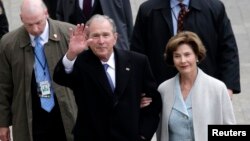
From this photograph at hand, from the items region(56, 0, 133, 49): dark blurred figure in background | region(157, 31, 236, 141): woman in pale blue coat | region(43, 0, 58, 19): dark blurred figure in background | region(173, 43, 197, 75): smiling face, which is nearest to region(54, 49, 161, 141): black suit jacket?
region(157, 31, 236, 141): woman in pale blue coat

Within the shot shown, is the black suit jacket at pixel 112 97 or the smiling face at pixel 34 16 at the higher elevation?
the smiling face at pixel 34 16

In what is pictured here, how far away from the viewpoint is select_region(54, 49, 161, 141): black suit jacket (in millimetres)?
6113

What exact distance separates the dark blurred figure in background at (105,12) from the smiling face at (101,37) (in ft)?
7.42

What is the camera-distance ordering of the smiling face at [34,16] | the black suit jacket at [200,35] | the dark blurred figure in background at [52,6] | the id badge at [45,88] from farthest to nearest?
the dark blurred figure in background at [52,6] → the black suit jacket at [200,35] → the id badge at [45,88] → the smiling face at [34,16]

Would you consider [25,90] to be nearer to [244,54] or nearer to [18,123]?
[18,123]

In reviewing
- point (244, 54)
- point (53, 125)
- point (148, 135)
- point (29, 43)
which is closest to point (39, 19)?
point (29, 43)

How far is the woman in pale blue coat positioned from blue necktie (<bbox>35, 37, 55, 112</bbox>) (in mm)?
1211

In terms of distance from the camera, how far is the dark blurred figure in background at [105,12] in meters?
8.46

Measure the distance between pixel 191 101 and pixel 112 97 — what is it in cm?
58

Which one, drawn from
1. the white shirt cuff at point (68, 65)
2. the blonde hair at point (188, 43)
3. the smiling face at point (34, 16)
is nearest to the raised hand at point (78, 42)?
the white shirt cuff at point (68, 65)

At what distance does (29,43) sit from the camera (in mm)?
7051

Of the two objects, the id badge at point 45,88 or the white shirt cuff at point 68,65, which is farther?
the id badge at point 45,88

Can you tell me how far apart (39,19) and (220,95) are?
1686mm

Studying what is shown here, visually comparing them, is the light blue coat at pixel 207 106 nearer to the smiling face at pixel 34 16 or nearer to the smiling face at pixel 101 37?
the smiling face at pixel 101 37
